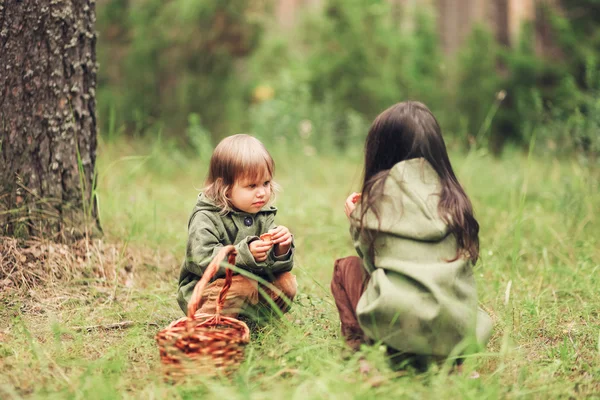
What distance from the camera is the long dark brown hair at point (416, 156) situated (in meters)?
2.29

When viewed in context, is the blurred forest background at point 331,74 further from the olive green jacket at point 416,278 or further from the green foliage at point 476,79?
the olive green jacket at point 416,278

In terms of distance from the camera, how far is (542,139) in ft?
20.5

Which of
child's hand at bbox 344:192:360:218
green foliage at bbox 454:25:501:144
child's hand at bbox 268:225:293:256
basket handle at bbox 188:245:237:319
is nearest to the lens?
basket handle at bbox 188:245:237:319

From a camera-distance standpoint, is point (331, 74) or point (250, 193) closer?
point (250, 193)

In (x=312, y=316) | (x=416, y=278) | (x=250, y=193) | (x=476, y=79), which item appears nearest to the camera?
(x=416, y=278)

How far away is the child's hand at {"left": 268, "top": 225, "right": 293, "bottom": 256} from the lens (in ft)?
8.46

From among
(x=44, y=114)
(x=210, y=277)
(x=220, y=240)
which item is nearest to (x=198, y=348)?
(x=210, y=277)

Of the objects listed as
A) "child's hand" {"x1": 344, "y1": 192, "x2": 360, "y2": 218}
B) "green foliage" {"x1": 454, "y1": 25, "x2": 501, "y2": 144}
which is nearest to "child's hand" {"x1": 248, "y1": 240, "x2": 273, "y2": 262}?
"child's hand" {"x1": 344, "y1": 192, "x2": 360, "y2": 218}

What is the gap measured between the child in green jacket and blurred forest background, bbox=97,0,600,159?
3.08 meters

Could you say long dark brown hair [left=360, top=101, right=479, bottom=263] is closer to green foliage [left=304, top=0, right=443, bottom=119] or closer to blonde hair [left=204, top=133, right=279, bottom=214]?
blonde hair [left=204, top=133, right=279, bottom=214]

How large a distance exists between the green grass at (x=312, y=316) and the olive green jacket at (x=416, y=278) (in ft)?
0.36

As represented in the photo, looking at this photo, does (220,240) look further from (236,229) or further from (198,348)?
(198,348)

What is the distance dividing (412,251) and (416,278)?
0.11m

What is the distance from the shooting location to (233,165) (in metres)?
2.69
